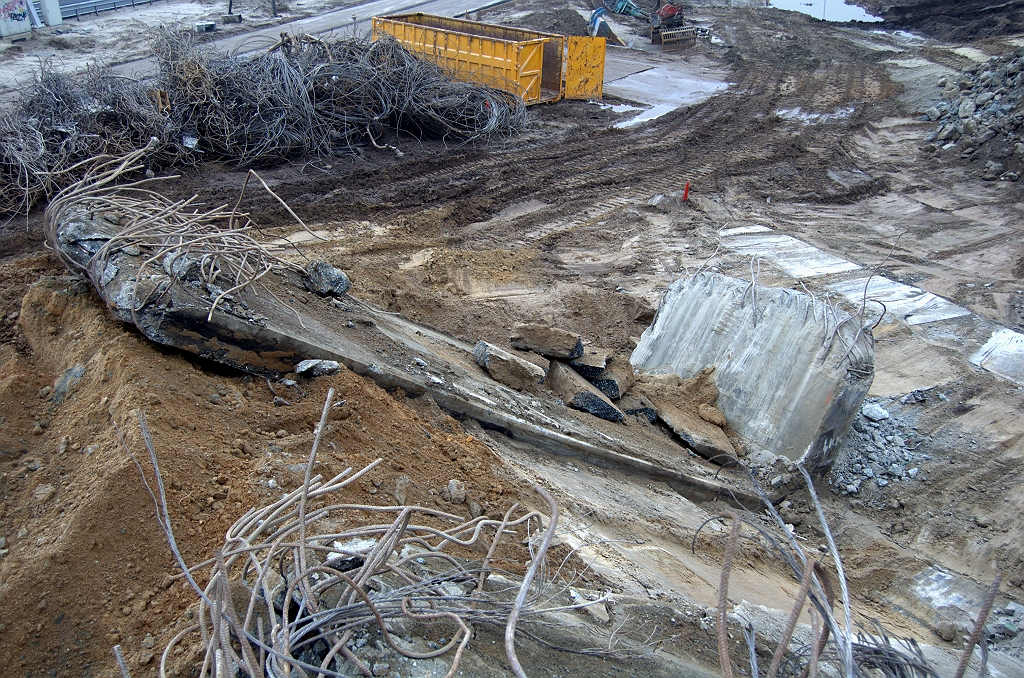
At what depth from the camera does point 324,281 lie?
563 centimetres

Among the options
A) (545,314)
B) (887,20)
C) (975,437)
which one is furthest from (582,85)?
(887,20)

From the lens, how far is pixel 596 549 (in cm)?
423

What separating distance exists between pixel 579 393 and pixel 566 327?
7.86 ft

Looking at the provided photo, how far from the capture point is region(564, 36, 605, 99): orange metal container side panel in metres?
16.3

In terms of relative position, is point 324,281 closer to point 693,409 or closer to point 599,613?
point 599,613

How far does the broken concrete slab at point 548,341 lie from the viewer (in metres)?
6.44

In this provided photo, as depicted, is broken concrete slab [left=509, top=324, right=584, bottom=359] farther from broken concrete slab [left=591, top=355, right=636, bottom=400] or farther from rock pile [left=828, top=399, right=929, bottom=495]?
rock pile [left=828, top=399, right=929, bottom=495]

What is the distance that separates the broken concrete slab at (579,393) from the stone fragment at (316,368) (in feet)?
7.41

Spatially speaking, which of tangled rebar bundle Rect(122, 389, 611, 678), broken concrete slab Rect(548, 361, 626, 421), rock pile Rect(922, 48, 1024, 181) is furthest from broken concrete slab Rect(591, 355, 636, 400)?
rock pile Rect(922, 48, 1024, 181)

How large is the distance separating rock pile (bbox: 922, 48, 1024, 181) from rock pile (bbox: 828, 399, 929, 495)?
29.9ft

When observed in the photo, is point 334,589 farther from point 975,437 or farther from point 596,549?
point 975,437

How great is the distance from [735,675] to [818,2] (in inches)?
1504

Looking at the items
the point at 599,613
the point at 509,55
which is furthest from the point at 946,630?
the point at 509,55

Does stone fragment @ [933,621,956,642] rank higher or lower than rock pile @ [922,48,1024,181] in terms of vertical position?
lower
